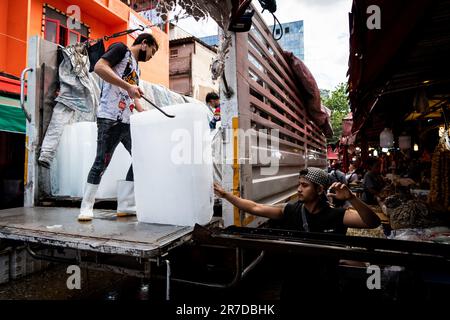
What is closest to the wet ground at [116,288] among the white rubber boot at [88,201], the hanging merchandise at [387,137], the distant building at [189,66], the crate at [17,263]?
the crate at [17,263]

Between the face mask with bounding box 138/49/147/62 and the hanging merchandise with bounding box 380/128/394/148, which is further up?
the face mask with bounding box 138/49/147/62

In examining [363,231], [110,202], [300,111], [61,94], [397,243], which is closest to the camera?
[397,243]

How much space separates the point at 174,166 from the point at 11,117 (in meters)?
4.03

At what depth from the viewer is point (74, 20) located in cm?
900

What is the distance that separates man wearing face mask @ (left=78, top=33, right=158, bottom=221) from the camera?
2621 mm

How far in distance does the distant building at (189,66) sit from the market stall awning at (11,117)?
7987 millimetres

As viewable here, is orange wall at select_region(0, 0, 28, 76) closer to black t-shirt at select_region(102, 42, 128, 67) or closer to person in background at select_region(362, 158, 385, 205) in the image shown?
black t-shirt at select_region(102, 42, 128, 67)

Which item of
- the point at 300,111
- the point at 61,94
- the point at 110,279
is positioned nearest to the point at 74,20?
the point at 61,94

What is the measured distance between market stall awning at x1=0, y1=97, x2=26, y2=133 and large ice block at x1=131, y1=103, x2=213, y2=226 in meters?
3.44

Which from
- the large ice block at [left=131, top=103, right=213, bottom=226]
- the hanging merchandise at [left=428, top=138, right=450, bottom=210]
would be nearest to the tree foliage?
the hanging merchandise at [left=428, top=138, right=450, bottom=210]

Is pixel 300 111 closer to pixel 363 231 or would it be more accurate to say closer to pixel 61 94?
pixel 363 231

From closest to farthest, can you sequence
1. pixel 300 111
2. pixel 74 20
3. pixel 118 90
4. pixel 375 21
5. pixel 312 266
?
1. pixel 312 266
2. pixel 375 21
3. pixel 118 90
4. pixel 300 111
5. pixel 74 20

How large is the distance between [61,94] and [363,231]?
511 centimetres

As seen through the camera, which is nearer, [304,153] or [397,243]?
[397,243]
